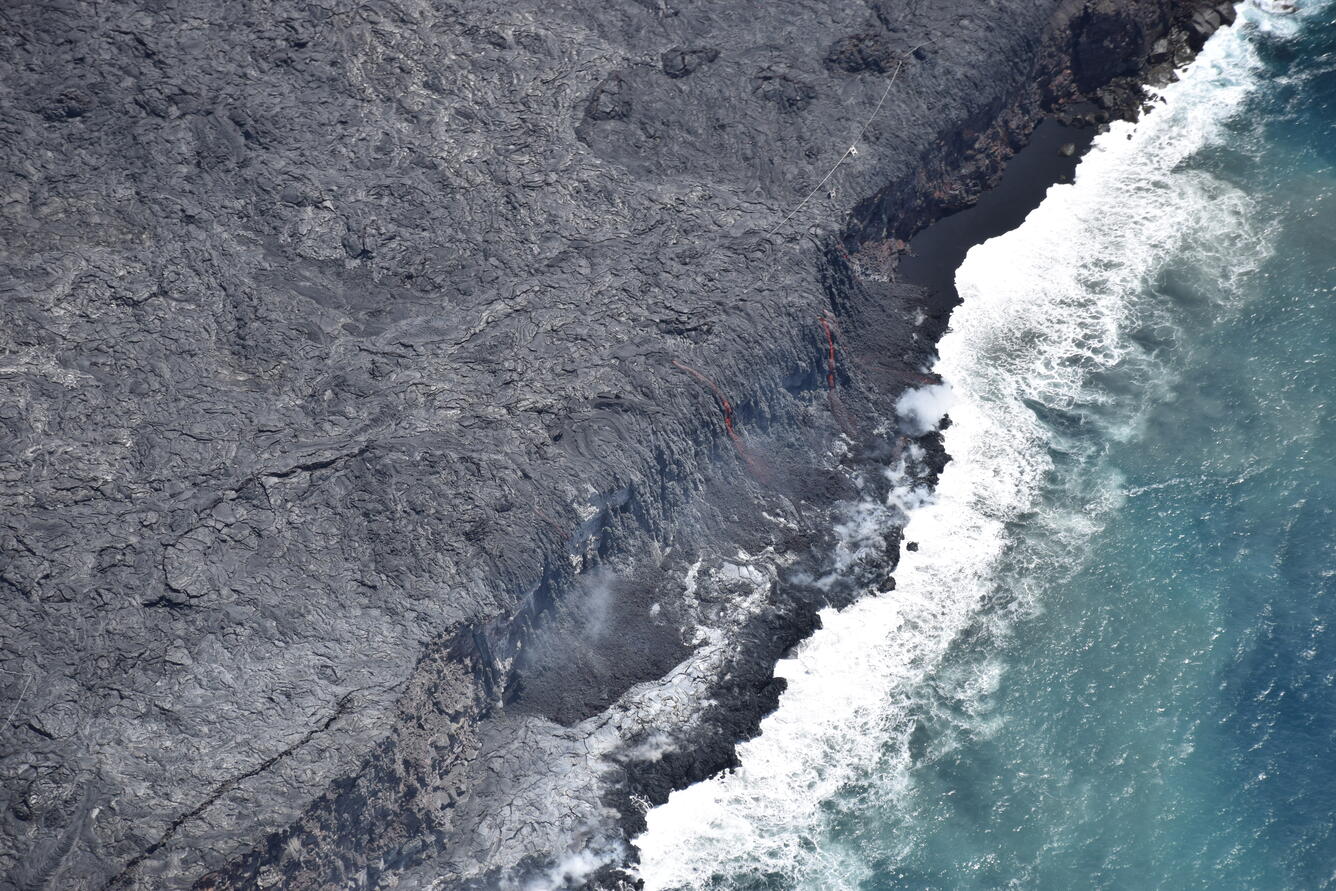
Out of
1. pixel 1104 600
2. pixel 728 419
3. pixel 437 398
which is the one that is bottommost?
pixel 1104 600

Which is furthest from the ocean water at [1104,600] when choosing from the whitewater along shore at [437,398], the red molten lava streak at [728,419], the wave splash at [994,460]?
the red molten lava streak at [728,419]

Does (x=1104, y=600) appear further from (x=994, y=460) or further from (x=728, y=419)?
→ (x=728, y=419)

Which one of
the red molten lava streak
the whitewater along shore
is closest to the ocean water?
the whitewater along shore

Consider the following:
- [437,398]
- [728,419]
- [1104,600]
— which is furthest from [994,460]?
[437,398]

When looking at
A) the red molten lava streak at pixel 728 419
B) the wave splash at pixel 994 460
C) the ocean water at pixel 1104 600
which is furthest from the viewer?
the red molten lava streak at pixel 728 419

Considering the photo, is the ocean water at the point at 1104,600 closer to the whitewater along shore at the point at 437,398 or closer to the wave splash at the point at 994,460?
the wave splash at the point at 994,460

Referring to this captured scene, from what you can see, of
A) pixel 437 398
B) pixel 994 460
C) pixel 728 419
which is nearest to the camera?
pixel 437 398

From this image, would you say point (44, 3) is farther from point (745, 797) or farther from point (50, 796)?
point (745, 797)
